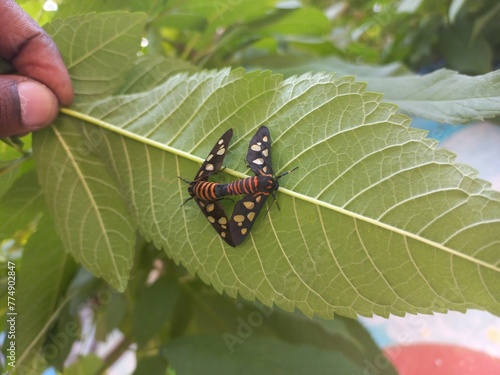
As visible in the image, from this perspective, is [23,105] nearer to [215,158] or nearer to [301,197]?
[215,158]

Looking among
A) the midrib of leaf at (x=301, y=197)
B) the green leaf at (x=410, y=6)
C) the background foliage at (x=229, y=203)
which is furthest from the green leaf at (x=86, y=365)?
the green leaf at (x=410, y=6)

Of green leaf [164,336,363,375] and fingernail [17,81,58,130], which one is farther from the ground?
fingernail [17,81,58,130]

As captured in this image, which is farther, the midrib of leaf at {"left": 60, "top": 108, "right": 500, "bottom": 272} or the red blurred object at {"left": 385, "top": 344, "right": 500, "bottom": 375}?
the red blurred object at {"left": 385, "top": 344, "right": 500, "bottom": 375}

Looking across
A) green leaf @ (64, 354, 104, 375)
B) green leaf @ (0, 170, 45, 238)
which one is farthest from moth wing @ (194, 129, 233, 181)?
green leaf @ (64, 354, 104, 375)

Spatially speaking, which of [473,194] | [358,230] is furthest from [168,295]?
[473,194]

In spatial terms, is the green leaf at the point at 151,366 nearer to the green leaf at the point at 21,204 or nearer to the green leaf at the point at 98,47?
the green leaf at the point at 21,204

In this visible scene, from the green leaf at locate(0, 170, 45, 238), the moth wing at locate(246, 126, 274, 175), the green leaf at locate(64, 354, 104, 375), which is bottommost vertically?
the green leaf at locate(64, 354, 104, 375)

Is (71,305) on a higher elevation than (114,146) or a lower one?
lower

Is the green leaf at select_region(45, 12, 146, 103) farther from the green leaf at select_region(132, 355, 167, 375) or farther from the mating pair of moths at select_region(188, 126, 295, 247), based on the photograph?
the green leaf at select_region(132, 355, 167, 375)

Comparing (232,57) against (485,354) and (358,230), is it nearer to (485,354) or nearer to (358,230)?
(358,230)
